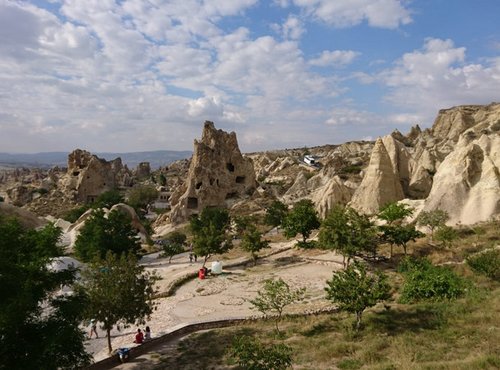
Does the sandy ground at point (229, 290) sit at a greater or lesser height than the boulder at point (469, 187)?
lesser

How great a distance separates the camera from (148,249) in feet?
151

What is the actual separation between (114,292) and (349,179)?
45.4 m

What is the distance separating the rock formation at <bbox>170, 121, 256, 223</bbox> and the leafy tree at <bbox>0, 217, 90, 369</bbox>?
1786 inches

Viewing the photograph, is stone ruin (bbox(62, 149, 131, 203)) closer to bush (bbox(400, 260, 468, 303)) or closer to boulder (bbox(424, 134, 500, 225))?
boulder (bbox(424, 134, 500, 225))

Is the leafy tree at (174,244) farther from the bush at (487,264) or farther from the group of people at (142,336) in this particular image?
the bush at (487,264)

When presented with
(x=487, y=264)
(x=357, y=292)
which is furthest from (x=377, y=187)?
(x=357, y=292)

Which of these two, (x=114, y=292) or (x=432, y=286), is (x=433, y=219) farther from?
(x=114, y=292)

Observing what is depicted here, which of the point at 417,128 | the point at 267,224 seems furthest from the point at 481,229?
the point at 417,128

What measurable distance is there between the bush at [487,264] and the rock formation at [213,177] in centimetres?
4112

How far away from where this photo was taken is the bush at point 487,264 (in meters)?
21.2

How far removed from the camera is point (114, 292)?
631 inches

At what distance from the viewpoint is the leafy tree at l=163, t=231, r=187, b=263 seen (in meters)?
40.0

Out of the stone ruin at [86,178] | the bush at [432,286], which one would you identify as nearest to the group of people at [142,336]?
the bush at [432,286]

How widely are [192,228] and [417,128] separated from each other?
272ft
